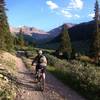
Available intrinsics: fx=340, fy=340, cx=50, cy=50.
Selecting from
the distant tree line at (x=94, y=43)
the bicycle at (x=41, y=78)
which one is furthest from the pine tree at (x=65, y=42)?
the bicycle at (x=41, y=78)

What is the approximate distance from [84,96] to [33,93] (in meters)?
2.88

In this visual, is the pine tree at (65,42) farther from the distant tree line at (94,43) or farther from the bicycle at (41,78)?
the bicycle at (41,78)

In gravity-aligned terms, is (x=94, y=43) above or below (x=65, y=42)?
below

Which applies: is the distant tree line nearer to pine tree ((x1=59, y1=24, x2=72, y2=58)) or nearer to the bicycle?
pine tree ((x1=59, y1=24, x2=72, y2=58))

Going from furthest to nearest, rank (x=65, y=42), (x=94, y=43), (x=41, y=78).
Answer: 1. (x=65, y=42)
2. (x=94, y=43)
3. (x=41, y=78)

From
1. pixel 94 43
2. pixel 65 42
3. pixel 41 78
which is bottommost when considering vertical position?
pixel 41 78

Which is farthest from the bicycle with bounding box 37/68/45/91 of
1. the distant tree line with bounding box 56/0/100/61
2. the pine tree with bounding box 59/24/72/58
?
the pine tree with bounding box 59/24/72/58

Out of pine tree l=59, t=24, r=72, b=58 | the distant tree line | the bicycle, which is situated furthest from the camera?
pine tree l=59, t=24, r=72, b=58

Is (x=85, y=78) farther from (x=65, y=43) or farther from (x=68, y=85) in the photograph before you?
(x=65, y=43)

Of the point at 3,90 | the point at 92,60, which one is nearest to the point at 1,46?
the point at 92,60

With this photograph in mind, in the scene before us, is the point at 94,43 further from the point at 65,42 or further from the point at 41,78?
the point at 41,78

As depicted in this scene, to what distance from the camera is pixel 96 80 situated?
826 inches

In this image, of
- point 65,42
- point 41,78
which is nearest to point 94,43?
point 65,42

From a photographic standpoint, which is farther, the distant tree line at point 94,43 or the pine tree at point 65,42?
the pine tree at point 65,42
